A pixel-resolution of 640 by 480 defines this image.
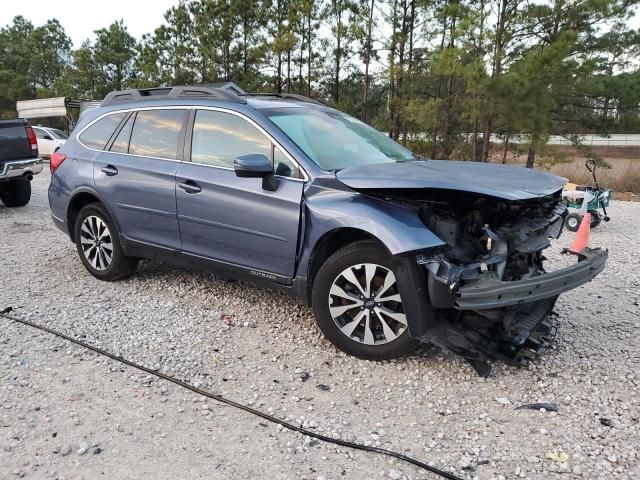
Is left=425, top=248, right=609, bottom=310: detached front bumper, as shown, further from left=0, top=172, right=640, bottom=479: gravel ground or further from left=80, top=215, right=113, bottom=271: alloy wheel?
left=80, top=215, right=113, bottom=271: alloy wheel

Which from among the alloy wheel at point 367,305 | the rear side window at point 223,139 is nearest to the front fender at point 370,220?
the alloy wheel at point 367,305

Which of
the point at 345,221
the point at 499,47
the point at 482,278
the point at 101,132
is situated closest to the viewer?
the point at 482,278

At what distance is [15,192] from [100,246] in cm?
A: 586

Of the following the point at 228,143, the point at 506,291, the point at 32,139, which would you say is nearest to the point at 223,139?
the point at 228,143

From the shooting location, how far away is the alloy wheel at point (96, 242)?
5.05 m

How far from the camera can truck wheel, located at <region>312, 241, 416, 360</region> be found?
11.1 ft

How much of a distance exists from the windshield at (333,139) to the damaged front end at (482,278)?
0.72 meters

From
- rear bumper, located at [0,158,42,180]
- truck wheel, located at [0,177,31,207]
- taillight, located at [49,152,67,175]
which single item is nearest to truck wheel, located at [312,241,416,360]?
taillight, located at [49,152,67,175]

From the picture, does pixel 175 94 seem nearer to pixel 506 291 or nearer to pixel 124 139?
pixel 124 139

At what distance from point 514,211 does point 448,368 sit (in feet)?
3.80

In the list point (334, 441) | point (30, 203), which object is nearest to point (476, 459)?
point (334, 441)

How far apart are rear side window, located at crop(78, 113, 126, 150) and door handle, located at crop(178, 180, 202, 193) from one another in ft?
4.19

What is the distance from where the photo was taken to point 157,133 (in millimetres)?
4629

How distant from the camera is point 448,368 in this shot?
11.5 feet
